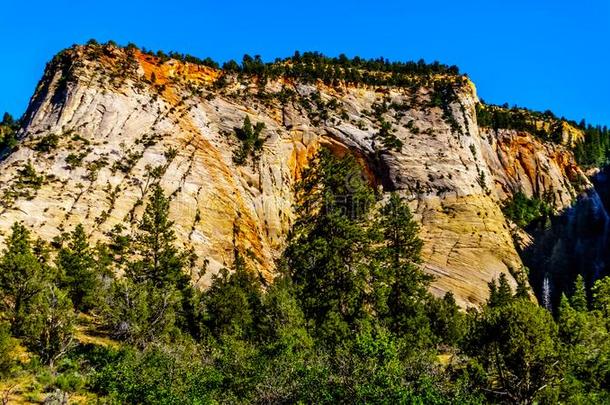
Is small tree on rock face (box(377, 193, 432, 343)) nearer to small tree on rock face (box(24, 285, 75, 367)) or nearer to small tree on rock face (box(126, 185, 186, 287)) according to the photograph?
small tree on rock face (box(126, 185, 186, 287))

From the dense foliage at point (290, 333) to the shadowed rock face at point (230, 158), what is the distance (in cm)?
839

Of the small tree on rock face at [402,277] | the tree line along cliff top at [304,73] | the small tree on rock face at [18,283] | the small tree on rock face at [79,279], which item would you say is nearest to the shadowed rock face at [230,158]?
the tree line along cliff top at [304,73]

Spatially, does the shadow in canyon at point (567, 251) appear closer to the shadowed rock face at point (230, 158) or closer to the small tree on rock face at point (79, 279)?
the shadowed rock face at point (230, 158)

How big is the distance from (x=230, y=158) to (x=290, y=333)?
4756 centimetres

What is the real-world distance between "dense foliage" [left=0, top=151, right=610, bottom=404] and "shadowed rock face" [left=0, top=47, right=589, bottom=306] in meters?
8.39

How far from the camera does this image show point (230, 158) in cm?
7825

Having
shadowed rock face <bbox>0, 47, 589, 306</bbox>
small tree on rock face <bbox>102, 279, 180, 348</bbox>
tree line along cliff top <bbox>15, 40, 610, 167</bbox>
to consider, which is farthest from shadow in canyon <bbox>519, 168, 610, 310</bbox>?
small tree on rock face <bbox>102, 279, 180, 348</bbox>

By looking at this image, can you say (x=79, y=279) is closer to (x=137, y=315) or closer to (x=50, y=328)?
(x=137, y=315)

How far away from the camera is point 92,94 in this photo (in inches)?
2938

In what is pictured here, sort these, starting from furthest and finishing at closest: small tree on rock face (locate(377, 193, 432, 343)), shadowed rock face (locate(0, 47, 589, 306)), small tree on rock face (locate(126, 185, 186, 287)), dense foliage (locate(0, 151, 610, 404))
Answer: shadowed rock face (locate(0, 47, 589, 306))
small tree on rock face (locate(126, 185, 186, 287))
small tree on rock face (locate(377, 193, 432, 343))
dense foliage (locate(0, 151, 610, 404))

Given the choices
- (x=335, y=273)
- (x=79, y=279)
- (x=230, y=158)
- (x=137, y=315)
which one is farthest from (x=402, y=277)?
(x=230, y=158)

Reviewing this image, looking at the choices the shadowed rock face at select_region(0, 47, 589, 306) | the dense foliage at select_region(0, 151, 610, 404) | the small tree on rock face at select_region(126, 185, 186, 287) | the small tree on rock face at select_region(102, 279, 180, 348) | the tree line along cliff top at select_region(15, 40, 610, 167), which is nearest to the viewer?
the dense foliage at select_region(0, 151, 610, 404)

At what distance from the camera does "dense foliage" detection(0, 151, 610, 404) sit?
2559 centimetres

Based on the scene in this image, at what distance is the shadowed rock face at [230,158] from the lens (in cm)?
6341
